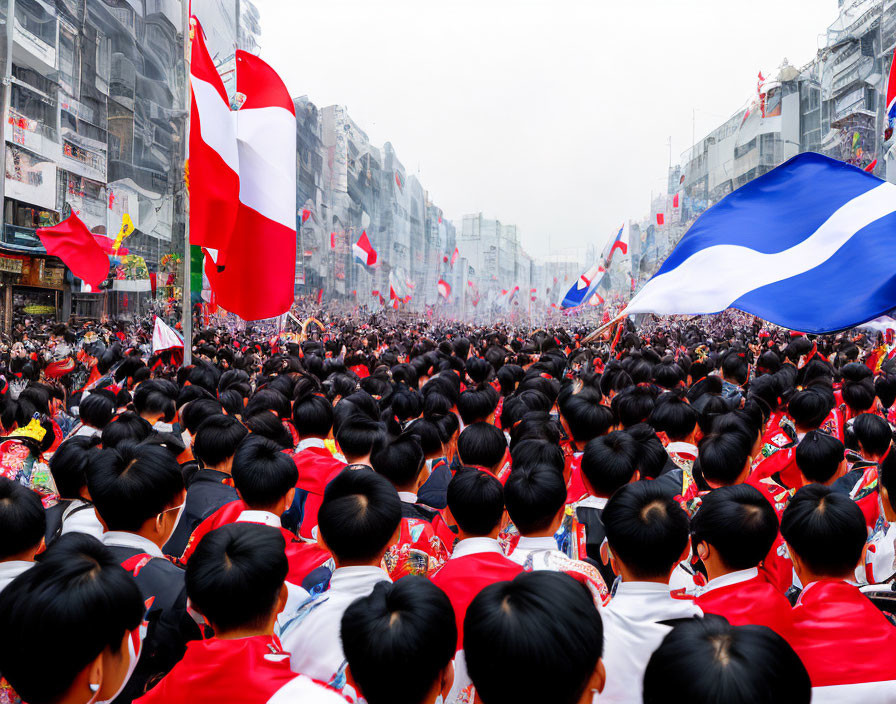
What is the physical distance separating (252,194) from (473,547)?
14.3 ft

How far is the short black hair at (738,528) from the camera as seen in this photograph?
2.11 meters

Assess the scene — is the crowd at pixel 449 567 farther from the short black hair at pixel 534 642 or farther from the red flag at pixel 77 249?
the red flag at pixel 77 249

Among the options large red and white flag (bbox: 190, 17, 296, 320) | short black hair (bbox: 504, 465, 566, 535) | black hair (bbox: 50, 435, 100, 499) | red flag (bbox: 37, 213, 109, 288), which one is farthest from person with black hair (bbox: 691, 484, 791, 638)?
red flag (bbox: 37, 213, 109, 288)

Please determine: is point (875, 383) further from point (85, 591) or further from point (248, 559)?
point (85, 591)

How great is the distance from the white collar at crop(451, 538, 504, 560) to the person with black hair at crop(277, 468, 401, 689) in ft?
0.88

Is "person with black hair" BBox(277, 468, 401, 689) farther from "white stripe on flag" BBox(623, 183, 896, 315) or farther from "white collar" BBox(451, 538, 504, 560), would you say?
"white stripe on flag" BBox(623, 183, 896, 315)

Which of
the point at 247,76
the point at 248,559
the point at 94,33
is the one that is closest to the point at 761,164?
the point at 94,33

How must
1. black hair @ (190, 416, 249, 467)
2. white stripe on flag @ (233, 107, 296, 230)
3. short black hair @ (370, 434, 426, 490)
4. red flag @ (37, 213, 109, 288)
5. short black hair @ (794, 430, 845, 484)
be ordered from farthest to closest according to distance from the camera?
1. red flag @ (37, 213, 109, 288)
2. white stripe on flag @ (233, 107, 296, 230)
3. black hair @ (190, 416, 249, 467)
4. short black hair @ (794, 430, 845, 484)
5. short black hair @ (370, 434, 426, 490)

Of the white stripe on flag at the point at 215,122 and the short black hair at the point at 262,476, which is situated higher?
the white stripe on flag at the point at 215,122

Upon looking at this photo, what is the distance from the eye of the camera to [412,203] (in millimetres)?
65000

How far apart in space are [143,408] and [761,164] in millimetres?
44934

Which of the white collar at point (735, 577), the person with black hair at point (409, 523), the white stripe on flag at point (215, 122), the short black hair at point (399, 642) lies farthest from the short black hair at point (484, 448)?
the white stripe on flag at point (215, 122)

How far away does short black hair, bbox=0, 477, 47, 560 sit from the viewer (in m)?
2.18

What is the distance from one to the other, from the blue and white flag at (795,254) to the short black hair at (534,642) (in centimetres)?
156
